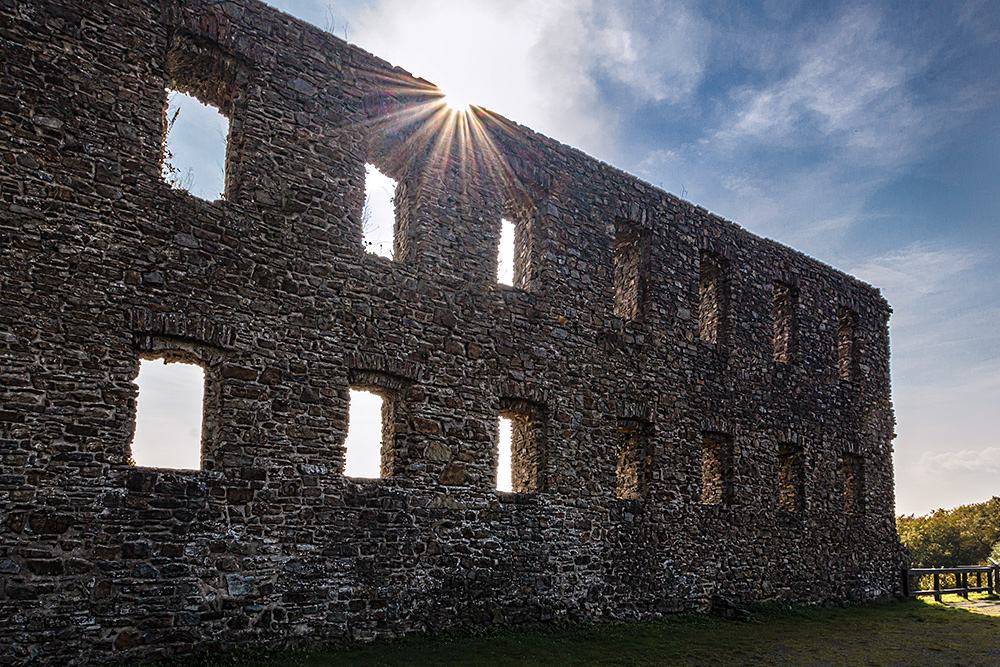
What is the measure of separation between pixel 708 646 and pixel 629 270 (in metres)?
6.83

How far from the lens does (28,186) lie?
24.7 ft

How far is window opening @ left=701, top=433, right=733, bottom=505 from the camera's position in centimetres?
1379

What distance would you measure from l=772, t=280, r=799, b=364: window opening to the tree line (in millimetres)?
20764

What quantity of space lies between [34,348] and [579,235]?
27.3 ft

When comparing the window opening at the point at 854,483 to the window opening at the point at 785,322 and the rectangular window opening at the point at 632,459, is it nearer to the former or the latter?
the window opening at the point at 785,322

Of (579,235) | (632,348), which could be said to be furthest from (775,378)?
(579,235)

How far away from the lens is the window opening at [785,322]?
52.3 feet

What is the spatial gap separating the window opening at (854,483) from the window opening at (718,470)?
15.8ft

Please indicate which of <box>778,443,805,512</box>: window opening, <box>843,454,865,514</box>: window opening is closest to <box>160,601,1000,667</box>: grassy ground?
<box>778,443,805,512</box>: window opening

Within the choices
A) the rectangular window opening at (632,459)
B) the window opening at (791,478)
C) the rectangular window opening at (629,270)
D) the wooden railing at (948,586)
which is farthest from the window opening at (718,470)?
the wooden railing at (948,586)

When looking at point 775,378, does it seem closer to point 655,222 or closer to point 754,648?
point 655,222

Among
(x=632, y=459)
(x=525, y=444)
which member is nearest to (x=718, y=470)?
(x=632, y=459)

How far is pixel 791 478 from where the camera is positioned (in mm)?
15438

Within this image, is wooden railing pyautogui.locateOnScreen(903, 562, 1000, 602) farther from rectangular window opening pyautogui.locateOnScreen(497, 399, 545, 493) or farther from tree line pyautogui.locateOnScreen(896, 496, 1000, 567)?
tree line pyautogui.locateOnScreen(896, 496, 1000, 567)
